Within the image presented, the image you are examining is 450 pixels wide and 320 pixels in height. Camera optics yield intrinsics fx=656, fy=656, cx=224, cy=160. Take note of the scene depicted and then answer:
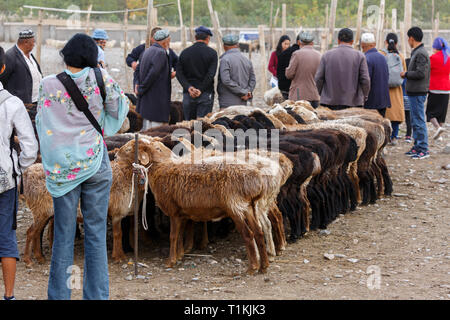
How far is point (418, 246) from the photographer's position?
A: 721cm

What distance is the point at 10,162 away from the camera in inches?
194

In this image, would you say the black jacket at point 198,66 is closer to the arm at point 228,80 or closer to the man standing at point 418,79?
the arm at point 228,80

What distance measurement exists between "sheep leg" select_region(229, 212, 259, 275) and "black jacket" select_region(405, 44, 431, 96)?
649 cm

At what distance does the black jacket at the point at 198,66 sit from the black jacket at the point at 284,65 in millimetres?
2473

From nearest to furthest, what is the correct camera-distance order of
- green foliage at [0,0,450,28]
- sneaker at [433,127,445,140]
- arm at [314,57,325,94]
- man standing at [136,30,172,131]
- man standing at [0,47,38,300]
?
man standing at [0,47,38,300] → man standing at [136,30,172,131] → arm at [314,57,325,94] → sneaker at [433,127,445,140] → green foliage at [0,0,450,28]

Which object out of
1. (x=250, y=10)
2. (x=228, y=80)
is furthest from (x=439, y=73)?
(x=250, y=10)

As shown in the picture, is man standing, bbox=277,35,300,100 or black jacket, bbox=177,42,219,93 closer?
black jacket, bbox=177,42,219,93

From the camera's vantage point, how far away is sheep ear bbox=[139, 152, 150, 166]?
6398 mm

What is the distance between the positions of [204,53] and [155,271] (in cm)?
496

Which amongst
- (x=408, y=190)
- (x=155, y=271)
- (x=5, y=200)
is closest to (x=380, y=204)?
(x=408, y=190)

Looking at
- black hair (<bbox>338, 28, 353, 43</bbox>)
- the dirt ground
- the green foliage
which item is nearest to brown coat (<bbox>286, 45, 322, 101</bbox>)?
black hair (<bbox>338, 28, 353, 43</bbox>)

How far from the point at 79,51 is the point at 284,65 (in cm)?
842

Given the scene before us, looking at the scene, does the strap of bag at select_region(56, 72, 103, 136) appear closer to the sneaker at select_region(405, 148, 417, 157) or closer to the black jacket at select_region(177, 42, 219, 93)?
the black jacket at select_region(177, 42, 219, 93)

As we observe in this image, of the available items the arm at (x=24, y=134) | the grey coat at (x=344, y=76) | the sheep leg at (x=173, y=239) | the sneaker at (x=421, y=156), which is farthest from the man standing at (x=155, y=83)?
the arm at (x=24, y=134)
